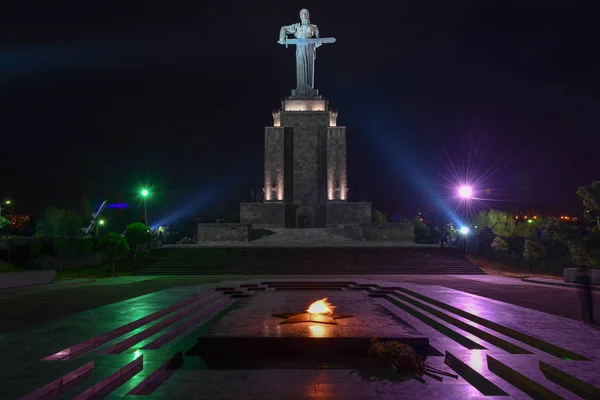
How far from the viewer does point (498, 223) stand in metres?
53.6

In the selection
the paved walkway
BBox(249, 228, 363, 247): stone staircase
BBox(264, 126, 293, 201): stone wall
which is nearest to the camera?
the paved walkway

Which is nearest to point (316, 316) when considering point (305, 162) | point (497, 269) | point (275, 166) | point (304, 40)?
point (497, 269)

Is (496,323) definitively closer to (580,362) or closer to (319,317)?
(580,362)

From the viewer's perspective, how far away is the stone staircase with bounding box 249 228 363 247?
36969 millimetres

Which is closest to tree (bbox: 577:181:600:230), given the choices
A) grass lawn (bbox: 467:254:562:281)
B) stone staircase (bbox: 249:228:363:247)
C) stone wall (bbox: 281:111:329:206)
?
grass lawn (bbox: 467:254:562:281)

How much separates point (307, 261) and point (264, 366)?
2019 cm

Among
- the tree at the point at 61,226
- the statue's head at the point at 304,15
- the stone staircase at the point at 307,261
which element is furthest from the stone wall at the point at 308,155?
the tree at the point at 61,226

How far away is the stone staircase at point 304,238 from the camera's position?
36969 millimetres

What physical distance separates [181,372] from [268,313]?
382 centimetres

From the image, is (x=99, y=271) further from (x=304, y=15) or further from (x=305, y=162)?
(x=304, y=15)

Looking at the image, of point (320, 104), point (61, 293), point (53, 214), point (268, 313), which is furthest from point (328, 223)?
point (53, 214)

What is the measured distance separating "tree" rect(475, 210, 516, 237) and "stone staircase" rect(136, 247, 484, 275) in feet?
73.9

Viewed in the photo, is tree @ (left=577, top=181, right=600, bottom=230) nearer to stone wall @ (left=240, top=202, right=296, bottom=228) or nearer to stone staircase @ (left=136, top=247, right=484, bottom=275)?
stone staircase @ (left=136, top=247, right=484, bottom=275)

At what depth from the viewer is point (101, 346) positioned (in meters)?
8.08
